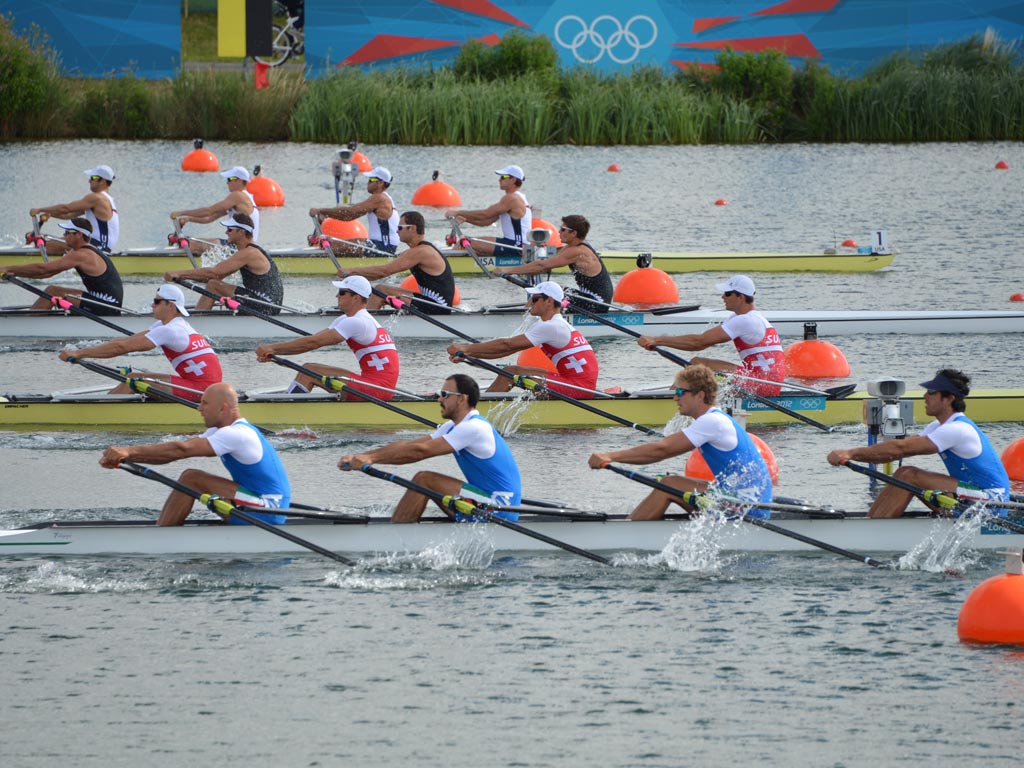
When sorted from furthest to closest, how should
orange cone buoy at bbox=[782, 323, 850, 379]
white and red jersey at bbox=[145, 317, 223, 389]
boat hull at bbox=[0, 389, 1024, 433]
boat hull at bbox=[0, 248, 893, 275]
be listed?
boat hull at bbox=[0, 248, 893, 275] < orange cone buoy at bbox=[782, 323, 850, 379] < boat hull at bbox=[0, 389, 1024, 433] < white and red jersey at bbox=[145, 317, 223, 389]

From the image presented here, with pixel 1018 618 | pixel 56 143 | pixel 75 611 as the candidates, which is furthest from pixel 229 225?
pixel 56 143

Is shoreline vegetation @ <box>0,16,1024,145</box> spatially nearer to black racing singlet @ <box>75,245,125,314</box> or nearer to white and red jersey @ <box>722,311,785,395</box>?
black racing singlet @ <box>75,245,125,314</box>

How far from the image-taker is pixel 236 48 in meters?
39.8

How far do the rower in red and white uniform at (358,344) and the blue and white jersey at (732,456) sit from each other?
375 centimetres

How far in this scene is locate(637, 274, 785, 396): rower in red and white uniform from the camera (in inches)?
523

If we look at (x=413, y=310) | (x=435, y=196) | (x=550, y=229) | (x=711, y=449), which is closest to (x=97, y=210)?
(x=550, y=229)

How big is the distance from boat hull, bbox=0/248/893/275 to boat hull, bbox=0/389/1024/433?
6693 mm

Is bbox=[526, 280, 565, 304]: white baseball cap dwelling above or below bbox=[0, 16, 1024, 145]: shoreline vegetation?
below

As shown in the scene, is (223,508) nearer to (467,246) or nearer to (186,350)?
(186,350)

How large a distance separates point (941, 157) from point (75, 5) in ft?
67.6

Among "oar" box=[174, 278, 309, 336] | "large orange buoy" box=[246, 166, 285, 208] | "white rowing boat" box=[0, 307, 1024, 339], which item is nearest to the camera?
"oar" box=[174, 278, 309, 336]

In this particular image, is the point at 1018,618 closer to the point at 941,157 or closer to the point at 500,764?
the point at 500,764

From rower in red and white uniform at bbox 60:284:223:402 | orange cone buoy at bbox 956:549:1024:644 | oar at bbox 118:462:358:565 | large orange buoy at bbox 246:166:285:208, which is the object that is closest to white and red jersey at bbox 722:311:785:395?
rower in red and white uniform at bbox 60:284:223:402

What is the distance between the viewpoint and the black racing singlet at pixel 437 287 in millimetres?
16547
